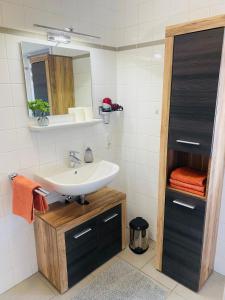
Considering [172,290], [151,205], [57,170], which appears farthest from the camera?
[151,205]

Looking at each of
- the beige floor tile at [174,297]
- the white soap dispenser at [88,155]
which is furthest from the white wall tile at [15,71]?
the beige floor tile at [174,297]

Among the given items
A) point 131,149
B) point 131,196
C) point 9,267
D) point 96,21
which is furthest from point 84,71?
point 9,267

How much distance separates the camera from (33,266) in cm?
212

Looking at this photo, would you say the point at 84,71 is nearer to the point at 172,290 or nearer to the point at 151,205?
the point at 151,205

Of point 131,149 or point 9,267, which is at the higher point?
point 131,149

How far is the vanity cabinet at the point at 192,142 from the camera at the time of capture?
150 centimetres

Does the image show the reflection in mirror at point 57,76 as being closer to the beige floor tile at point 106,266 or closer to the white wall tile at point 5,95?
the white wall tile at point 5,95

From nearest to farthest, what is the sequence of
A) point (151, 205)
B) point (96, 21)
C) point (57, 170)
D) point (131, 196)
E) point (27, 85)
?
point (27, 85) < point (57, 170) < point (96, 21) < point (151, 205) < point (131, 196)

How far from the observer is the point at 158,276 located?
209cm

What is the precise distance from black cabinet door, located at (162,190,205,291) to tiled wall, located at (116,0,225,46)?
1.41m

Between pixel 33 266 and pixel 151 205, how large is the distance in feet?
4.21

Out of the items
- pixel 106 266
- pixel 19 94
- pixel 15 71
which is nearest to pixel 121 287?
pixel 106 266

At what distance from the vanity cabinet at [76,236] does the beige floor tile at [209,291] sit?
714 millimetres

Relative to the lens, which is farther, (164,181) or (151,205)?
(151,205)
